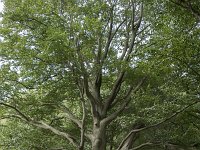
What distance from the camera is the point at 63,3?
1478 cm

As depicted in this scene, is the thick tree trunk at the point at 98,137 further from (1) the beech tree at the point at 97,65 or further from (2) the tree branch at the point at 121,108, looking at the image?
(2) the tree branch at the point at 121,108

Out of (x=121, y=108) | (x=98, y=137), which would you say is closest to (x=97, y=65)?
(x=121, y=108)

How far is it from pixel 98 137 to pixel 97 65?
146 inches

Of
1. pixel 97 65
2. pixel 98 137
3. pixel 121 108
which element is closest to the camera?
pixel 97 65

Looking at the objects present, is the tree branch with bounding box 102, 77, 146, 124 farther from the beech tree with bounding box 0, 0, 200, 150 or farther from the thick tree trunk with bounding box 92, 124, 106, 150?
the thick tree trunk with bounding box 92, 124, 106, 150

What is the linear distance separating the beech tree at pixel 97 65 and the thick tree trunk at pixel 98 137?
0.05 m

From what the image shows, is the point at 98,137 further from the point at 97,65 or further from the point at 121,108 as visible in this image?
the point at 97,65

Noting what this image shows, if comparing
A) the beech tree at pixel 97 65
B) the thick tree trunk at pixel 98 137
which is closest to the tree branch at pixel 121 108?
the beech tree at pixel 97 65

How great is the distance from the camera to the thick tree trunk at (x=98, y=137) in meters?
14.5

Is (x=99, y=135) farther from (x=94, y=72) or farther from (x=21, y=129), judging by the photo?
(x=21, y=129)

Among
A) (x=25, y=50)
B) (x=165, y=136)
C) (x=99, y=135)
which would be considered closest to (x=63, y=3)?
(x=25, y=50)

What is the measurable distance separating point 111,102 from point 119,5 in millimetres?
5516

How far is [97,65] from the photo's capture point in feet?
46.4

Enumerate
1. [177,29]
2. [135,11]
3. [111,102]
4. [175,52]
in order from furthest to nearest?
[135,11], [111,102], [177,29], [175,52]
